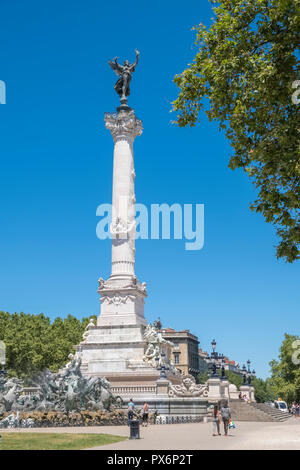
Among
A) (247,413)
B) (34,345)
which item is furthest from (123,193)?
(34,345)

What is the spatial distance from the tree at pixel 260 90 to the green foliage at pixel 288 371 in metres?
64.9

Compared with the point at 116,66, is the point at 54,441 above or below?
below

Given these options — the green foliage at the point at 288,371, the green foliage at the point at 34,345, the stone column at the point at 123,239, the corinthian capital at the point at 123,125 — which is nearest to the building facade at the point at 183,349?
the green foliage at the point at 288,371

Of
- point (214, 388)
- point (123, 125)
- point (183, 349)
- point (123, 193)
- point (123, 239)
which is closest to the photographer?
point (214, 388)

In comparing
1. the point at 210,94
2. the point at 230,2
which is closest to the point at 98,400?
the point at 210,94

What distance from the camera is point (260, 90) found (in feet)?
47.5

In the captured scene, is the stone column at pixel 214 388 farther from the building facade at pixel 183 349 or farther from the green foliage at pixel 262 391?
the building facade at pixel 183 349

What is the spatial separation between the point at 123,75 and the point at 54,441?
125ft

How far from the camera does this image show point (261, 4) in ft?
50.6

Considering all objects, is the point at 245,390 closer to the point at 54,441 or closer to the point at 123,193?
the point at 123,193

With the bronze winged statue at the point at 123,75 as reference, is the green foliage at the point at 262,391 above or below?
below

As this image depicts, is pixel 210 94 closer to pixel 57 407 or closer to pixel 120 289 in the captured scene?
pixel 57 407

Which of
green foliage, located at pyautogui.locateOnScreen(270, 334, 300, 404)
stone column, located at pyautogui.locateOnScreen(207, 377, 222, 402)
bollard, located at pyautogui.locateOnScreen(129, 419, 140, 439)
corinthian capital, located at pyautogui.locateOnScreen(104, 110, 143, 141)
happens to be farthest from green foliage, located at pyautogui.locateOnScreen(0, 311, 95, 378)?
bollard, located at pyautogui.locateOnScreen(129, 419, 140, 439)

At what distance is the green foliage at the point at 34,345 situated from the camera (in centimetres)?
5856
